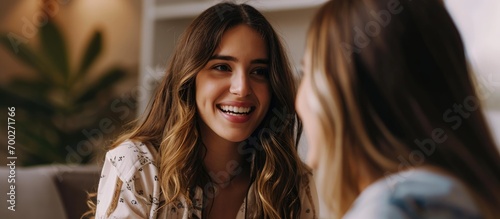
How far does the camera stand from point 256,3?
3.64ft

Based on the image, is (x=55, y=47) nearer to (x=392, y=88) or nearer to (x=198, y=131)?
(x=198, y=131)

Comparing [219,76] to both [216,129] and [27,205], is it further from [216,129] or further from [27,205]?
[27,205]

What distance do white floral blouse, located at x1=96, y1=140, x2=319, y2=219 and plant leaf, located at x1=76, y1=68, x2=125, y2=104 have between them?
986 millimetres

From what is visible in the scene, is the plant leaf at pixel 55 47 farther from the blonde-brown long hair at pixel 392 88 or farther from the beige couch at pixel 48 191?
the blonde-brown long hair at pixel 392 88

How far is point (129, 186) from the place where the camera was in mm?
881

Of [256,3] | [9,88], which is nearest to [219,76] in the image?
[256,3]

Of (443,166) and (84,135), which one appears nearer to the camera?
(443,166)

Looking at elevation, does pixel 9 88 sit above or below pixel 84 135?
above

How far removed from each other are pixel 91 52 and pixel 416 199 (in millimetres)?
1543

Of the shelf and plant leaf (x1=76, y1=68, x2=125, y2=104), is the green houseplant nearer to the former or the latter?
plant leaf (x1=76, y1=68, x2=125, y2=104)

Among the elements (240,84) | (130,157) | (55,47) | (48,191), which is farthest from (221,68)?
(55,47)

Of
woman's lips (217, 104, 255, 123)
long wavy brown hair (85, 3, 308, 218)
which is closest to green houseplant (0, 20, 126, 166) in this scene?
long wavy brown hair (85, 3, 308, 218)

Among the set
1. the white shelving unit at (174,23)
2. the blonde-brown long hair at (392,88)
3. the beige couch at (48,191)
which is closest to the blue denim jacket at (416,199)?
the blonde-brown long hair at (392,88)

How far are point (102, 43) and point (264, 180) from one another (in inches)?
43.9
